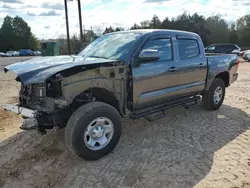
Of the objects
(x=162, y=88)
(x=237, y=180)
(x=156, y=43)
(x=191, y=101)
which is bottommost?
(x=237, y=180)

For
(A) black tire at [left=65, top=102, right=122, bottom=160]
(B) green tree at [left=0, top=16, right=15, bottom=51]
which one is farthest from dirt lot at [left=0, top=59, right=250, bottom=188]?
(B) green tree at [left=0, top=16, right=15, bottom=51]

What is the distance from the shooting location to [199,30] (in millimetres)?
54438

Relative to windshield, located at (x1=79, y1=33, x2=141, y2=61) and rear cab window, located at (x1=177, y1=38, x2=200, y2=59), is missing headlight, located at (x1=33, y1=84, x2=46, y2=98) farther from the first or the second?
rear cab window, located at (x1=177, y1=38, x2=200, y2=59)

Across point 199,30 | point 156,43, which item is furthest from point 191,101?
point 199,30

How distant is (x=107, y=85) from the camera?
4395 mm

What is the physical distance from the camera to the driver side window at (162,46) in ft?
16.6

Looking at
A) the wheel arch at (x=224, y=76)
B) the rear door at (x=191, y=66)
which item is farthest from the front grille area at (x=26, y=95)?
the wheel arch at (x=224, y=76)

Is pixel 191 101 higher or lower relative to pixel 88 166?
higher

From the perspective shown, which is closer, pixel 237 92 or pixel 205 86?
pixel 205 86

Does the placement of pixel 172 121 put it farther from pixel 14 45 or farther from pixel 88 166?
pixel 14 45

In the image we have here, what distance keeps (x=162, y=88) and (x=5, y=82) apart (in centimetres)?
843

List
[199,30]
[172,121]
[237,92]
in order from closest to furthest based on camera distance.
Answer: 1. [172,121]
2. [237,92]
3. [199,30]

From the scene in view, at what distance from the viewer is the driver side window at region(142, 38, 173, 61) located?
505 cm

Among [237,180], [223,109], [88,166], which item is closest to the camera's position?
[237,180]
